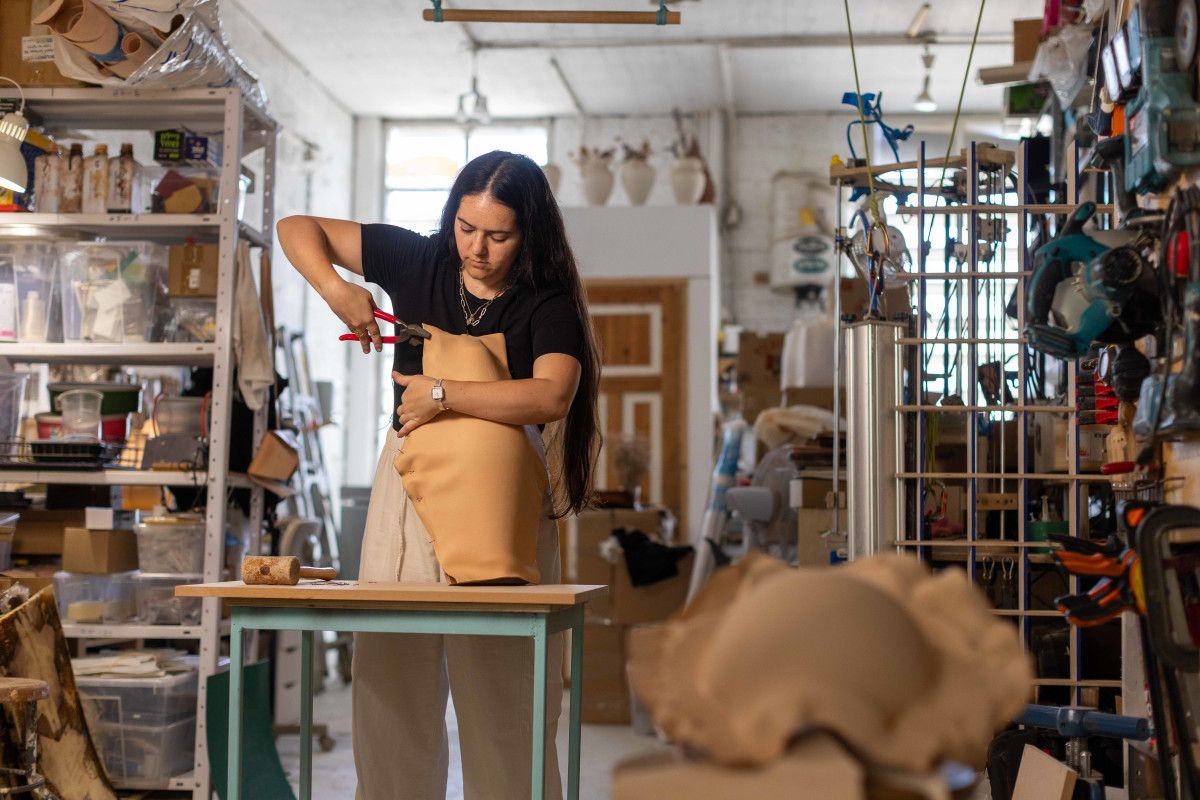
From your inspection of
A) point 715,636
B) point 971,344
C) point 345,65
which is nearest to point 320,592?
→ point 715,636

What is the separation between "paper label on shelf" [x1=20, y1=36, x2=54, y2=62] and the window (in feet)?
16.5

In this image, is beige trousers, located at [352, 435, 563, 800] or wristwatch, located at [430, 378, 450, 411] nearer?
wristwatch, located at [430, 378, 450, 411]

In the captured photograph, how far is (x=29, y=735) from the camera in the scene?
2512 mm

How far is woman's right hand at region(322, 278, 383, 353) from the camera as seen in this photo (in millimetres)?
1976

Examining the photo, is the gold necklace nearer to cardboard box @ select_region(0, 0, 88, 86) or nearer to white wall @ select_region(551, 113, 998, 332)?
cardboard box @ select_region(0, 0, 88, 86)

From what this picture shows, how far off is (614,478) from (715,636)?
539 cm

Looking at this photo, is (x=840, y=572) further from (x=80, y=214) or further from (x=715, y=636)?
(x=80, y=214)

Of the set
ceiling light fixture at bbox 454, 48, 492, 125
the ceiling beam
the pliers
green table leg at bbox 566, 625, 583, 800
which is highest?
the ceiling beam

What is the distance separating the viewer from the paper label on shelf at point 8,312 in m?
3.28

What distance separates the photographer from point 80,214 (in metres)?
3.22

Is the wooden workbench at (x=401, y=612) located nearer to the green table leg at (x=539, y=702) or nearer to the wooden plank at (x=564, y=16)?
the green table leg at (x=539, y=702)

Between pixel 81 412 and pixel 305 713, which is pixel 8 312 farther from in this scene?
pixel 305 713

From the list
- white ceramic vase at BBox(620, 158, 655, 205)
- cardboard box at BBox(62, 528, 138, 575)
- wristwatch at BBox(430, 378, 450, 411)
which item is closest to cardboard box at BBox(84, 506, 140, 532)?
cardboard box at BBox(62, 528, 138, 575)

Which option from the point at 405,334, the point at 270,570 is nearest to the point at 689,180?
the point at 405,334
